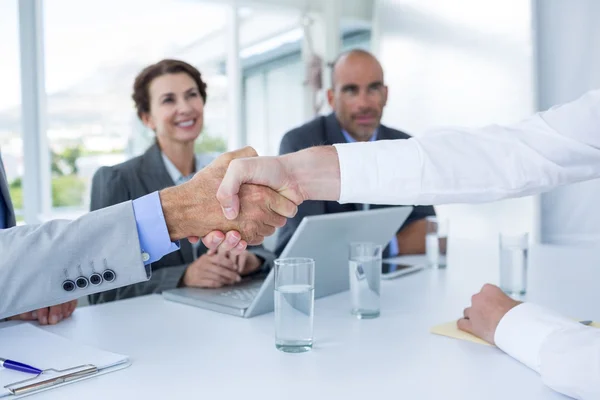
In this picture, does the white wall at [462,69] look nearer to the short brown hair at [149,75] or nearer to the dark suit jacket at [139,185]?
the short brown hair at [149,75]

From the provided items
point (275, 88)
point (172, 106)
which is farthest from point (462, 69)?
Result: point (172, 106)

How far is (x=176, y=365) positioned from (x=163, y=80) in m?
1.75

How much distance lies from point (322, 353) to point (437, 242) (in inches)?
36.9

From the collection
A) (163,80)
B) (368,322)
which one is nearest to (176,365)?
(368,322)

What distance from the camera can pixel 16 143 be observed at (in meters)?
3.99

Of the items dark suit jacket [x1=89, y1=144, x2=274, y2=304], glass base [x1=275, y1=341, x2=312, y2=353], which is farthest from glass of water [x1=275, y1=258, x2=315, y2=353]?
dark suit jacket [x1=89, y1=144, x2=274, y2=304]

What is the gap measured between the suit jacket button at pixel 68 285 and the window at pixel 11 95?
3.05 m

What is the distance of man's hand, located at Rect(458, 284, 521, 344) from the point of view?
111 cm

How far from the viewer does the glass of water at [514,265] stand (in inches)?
60.4

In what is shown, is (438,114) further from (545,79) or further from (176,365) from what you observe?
(176,365)

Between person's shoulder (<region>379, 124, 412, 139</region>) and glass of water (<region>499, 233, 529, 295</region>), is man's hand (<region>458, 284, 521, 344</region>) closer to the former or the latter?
glass of water (<region>499, 233, 529, 295</region>)

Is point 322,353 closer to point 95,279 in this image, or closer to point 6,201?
point 95,279

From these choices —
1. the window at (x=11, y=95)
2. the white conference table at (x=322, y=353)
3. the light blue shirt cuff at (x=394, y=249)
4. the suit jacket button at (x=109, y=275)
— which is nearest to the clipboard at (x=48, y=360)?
the white conference table at (x=322, y=353)

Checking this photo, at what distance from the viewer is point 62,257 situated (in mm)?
1078
